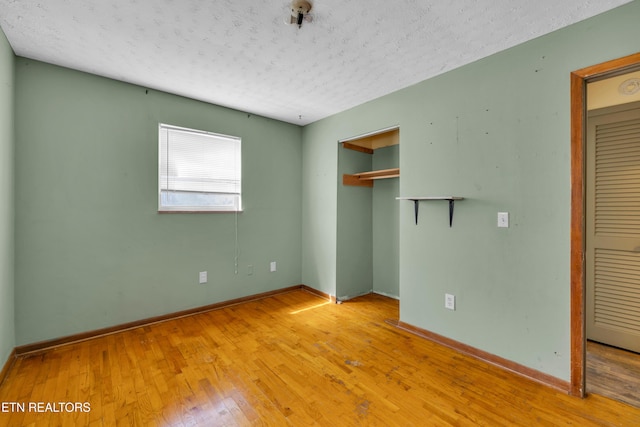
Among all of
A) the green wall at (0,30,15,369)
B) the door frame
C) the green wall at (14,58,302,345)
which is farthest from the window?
the door frame

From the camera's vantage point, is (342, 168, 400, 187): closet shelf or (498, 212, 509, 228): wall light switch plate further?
(342, 168, 400, 187): closet shelf

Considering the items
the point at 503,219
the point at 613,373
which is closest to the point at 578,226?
the point at 503,219

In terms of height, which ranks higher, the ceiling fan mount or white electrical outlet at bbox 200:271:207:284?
the ceiling fan mount

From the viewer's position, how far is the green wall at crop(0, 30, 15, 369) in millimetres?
1930

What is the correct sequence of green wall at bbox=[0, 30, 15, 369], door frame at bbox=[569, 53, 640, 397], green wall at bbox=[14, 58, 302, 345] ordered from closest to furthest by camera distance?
door frame at bbox=[569, 53, 640, 397]
green wall at bbox=[0, 30, 15, 369]
green wall at bbox=[14, 58, 302, 345]

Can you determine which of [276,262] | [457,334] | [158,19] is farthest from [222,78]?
[457,334]

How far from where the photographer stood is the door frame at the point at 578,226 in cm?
178

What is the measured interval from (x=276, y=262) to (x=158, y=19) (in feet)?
9.36

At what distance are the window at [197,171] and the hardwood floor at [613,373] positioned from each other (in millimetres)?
3566

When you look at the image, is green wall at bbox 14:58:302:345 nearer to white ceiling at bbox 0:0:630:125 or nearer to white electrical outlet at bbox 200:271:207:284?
white electrical outlet at bbox 200:271:207:284

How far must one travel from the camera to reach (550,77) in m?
1.90

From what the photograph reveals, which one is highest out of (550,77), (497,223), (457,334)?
(550,77)

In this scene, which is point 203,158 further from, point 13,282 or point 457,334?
point 457,334

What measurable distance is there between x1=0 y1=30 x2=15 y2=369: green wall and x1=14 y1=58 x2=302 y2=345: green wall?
0.33ft
